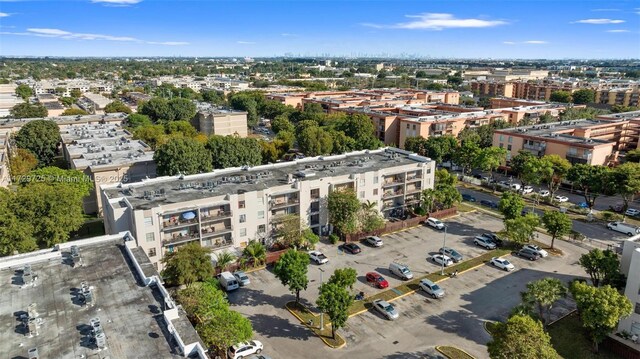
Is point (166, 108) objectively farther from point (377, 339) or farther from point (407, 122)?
point (377, 339)

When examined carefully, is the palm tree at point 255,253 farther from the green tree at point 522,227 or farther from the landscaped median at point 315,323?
the green tree at point 522,227

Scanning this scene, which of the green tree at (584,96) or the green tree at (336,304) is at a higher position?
the green tree at (584,96)

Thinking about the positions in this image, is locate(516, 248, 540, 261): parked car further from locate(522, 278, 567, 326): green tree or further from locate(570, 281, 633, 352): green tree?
locate(570, 281, 633, 352): green tree

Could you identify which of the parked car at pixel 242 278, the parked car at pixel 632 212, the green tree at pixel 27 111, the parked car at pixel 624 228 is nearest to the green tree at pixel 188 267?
the parked car at pixel 242 278

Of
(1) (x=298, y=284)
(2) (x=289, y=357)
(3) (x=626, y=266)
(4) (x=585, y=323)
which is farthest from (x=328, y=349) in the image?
Result: (3) (x=626, y=266)

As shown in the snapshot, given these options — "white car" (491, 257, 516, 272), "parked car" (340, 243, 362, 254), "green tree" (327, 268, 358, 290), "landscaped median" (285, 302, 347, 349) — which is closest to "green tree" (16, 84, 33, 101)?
"parked car" (340, 243, 362, 254)

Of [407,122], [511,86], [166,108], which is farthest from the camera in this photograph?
[511,86]
